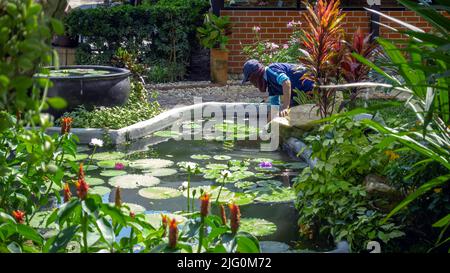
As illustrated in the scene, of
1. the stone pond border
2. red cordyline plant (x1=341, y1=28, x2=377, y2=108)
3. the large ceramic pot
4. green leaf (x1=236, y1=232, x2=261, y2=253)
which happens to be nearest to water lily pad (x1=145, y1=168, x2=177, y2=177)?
the stone pond border

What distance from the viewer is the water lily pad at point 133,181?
18.8ft

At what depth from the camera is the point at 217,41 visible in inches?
465

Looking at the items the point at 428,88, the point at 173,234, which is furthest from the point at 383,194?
the point at 173,234

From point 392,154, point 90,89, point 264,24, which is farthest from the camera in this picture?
point 264,24

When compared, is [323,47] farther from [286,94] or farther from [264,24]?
[264,24]

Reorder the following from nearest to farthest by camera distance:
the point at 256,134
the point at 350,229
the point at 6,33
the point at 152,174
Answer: the point at 6,33
the point at 350,229
the point at 152,174
the point at 256,134

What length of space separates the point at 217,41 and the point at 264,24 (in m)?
1.28

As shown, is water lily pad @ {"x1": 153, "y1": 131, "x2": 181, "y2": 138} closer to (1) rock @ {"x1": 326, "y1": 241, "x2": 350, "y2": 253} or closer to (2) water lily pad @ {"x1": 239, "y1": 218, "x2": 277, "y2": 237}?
(2) water lily pad @ {"x1": 239, "y1": 218, "x2": 277, "y2": 237}

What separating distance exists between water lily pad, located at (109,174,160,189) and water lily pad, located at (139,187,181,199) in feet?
0.57

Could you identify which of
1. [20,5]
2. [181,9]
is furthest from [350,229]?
[181,9]
